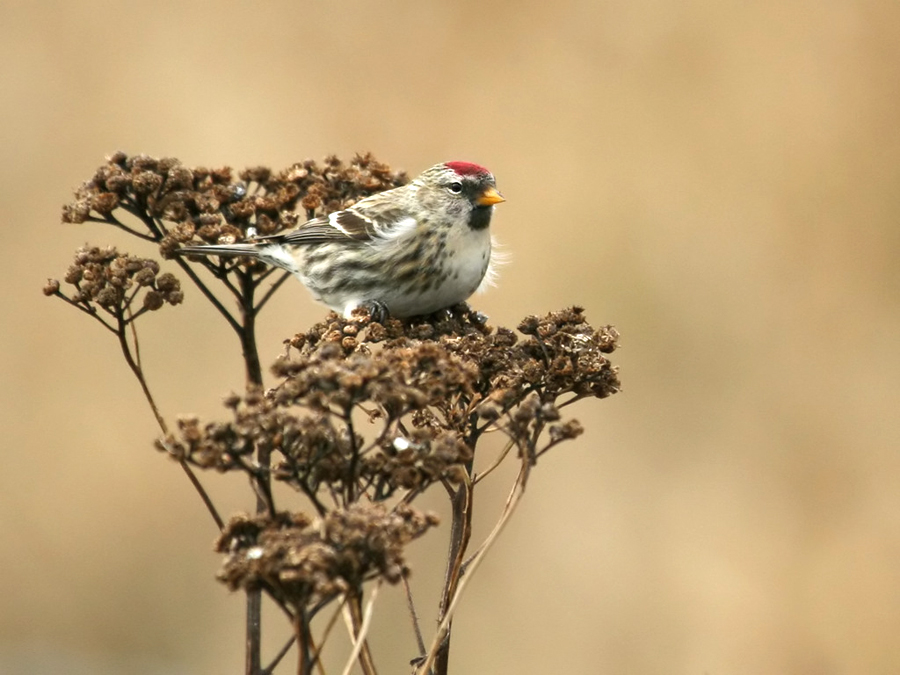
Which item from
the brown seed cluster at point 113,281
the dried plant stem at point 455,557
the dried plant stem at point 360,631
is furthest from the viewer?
the brown seed cluster at point 113,281

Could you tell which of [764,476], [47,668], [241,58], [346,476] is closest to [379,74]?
[241,58]

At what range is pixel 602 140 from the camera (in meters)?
9.80

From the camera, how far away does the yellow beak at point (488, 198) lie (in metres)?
5.81

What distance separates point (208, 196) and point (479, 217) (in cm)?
145

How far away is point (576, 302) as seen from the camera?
8.82 metres

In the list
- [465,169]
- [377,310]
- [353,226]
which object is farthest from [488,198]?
[377,310]

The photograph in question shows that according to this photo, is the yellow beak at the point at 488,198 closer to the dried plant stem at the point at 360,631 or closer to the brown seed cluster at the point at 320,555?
the dried plant stem at the point at 360,631

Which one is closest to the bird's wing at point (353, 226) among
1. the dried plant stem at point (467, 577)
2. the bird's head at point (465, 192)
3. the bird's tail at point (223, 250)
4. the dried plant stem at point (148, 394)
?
the bird's head at point (465, 192)

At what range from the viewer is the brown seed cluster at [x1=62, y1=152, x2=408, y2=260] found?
473 cm

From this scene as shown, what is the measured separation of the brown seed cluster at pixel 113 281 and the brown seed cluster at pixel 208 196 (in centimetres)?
28

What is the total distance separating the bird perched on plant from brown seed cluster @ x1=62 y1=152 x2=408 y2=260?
11.3 inches

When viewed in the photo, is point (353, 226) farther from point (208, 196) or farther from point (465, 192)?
point (208, 196)

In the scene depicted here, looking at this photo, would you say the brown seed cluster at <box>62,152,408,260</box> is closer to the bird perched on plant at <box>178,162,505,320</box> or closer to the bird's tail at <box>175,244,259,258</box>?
the bird's tail at <box>175,244,259,258</box>

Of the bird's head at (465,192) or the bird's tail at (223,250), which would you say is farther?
the bird's head at (465,192)
